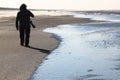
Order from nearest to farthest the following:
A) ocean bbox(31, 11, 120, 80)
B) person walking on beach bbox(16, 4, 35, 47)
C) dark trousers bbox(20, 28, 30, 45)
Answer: ocean bbox(31, 11, 120, 80) < person walking on beach bbox(16, 4, 35, 47) < dark trousers bbox(20, 28, 30, 45)

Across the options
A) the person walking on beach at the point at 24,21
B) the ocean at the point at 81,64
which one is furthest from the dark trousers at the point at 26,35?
the ocean at the point at 81,64

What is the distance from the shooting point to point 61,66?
12.3m

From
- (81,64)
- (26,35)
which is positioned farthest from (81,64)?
(26,35)

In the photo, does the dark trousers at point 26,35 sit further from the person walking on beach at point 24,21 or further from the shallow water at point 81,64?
the shallow water at point 81,64

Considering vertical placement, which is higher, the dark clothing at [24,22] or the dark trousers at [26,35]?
the dark clothing at [24,22]

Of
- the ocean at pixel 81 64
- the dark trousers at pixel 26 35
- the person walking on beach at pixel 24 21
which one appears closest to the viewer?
the ocean at pixel 81 64

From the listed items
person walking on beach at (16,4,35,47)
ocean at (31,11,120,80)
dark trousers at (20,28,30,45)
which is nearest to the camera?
ocean at (31,11,120,80)

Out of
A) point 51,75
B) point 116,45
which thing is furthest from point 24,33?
point 51,75

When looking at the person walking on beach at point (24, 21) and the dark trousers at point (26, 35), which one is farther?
the dark trousers at point (26, 35)

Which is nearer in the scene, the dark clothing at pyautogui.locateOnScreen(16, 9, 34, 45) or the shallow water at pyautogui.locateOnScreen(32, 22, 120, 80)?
the shallow water at pyautogui.locateOnScreen(32, 22, 120, 80)

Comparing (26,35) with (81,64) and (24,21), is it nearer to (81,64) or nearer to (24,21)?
(24,21)

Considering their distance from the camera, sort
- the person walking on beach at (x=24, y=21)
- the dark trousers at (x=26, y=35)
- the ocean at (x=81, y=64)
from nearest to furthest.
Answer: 1. the ocean at (x=81, y=64)
2. the person walking on beach at (x=24, y=21)
3. the dark trousers at (x=26, y=35)

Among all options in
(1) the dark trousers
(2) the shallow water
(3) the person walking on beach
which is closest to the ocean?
(2) the shallow water

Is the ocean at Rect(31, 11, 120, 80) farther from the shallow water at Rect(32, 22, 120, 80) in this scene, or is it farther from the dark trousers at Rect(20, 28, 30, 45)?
the dark trousers at Rect(20, 28, 30, 45)
